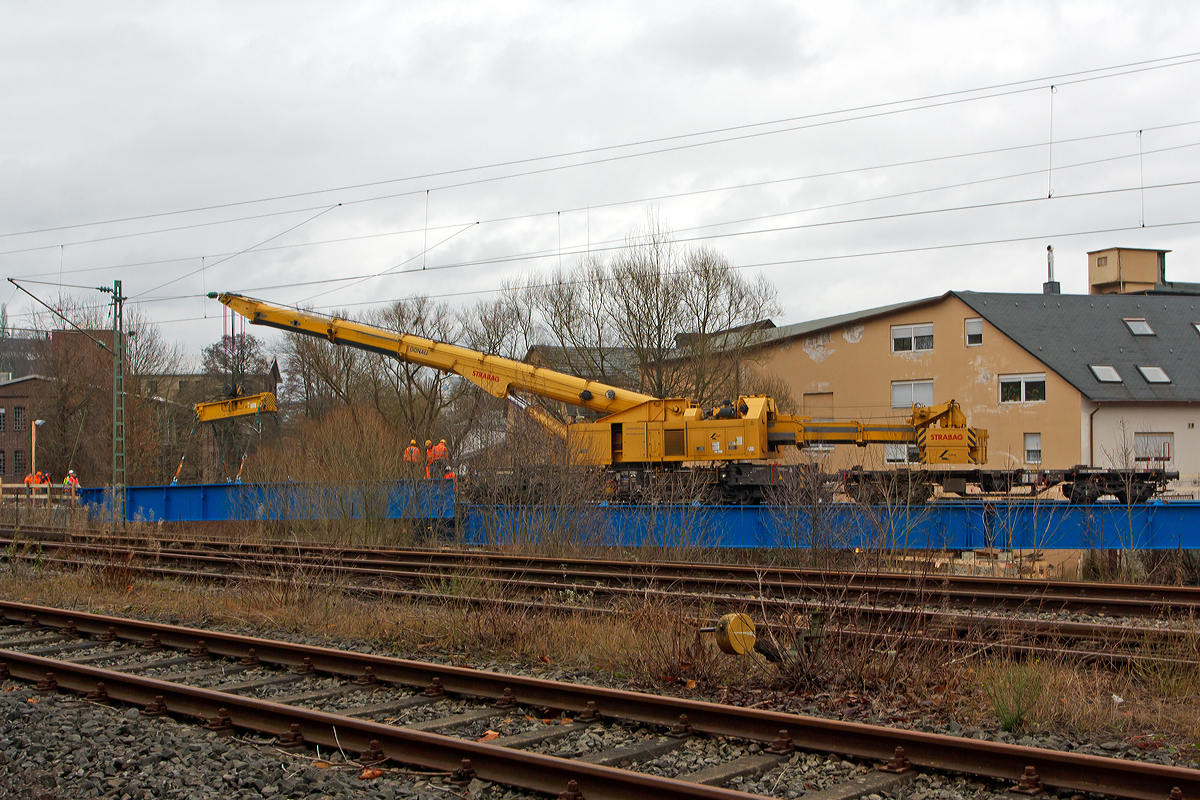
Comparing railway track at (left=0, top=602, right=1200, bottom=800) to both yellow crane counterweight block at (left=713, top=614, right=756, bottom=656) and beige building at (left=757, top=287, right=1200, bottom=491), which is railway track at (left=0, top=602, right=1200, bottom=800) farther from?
beige building at (left=757, top=287, right=1200, bottom=491)

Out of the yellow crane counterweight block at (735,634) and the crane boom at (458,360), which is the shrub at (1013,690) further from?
the crane boom at (458,360)

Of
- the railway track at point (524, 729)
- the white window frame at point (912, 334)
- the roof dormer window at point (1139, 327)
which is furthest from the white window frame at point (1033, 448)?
the railway track at point (524, 729)

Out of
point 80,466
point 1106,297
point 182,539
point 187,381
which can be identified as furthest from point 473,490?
point 187,381

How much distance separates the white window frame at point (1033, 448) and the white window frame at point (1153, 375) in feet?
15.8

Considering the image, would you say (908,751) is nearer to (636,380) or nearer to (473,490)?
(473,490)

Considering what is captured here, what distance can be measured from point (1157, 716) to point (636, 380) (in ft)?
99.3

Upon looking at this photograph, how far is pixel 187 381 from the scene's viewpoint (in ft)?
204

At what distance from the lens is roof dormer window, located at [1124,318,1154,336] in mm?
40406

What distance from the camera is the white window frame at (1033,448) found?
37.9m

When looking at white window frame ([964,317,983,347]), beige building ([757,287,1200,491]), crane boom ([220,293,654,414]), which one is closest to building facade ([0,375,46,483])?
crane boom ([220,293,654,414])

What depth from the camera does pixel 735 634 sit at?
7.66 m

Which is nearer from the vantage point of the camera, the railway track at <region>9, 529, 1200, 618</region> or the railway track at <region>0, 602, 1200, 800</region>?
the railway track at <region>0, 602, 1200, 800</region>

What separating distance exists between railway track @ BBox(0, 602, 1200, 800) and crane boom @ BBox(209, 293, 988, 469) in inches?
479

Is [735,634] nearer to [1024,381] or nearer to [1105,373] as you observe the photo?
[1024,381]
